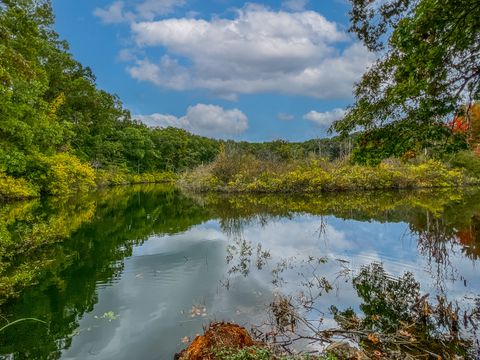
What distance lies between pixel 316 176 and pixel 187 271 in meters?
23.3

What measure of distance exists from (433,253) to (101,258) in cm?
936

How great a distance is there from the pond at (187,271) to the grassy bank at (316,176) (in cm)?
1388

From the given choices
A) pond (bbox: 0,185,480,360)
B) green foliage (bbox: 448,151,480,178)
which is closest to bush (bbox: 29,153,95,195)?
pond (bbox: 0,185,480,360)

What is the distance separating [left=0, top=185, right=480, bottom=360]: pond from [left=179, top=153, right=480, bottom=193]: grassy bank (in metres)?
13.9

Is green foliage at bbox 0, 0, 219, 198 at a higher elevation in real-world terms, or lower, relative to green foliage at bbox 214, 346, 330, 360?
higher

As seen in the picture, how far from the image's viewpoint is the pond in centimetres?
559

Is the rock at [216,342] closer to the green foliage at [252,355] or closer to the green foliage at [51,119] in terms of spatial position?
the green foliage at [252,355]

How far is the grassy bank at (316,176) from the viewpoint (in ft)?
101

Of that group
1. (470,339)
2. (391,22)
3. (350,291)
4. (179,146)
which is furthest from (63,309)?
(179,146)

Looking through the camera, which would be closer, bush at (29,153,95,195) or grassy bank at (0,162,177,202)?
grassy bank at (0,162,177,202)

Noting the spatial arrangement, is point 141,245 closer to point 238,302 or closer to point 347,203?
point 238,302

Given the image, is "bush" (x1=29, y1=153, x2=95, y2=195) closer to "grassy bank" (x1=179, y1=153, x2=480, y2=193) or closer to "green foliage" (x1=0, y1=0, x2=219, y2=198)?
"green foliage" (x1=0, y1=0, x2=219, y2=198)

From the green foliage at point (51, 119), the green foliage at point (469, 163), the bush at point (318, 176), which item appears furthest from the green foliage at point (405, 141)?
the green foliage at point (469, 163)

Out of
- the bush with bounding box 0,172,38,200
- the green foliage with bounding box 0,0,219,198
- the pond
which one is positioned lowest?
the pond
